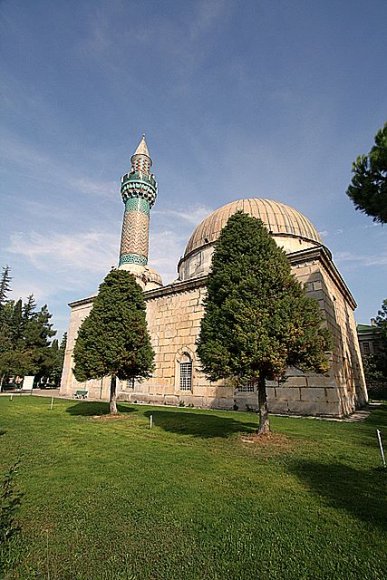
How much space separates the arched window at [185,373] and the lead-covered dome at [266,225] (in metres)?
6.47

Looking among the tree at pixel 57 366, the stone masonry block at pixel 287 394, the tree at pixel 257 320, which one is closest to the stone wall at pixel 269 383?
the stone masonry block at pixel 287 394

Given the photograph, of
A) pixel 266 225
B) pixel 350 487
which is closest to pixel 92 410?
pixel 350 487

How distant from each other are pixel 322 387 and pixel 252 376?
704 cm

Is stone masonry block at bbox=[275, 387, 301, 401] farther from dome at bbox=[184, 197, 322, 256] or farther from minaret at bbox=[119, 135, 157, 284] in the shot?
minaret at bbox=[119, 135, 157, 284]

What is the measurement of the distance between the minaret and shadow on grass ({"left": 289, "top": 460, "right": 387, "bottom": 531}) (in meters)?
24.8

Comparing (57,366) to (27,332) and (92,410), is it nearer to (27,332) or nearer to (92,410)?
(27,332)

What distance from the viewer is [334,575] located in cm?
279

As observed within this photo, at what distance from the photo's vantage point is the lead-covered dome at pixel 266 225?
2109cm

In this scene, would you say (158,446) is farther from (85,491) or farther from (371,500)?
(371,500)

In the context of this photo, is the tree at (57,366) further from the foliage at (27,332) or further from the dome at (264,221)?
the dome at (264,221)

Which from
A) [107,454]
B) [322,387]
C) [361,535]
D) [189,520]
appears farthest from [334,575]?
[322,387]

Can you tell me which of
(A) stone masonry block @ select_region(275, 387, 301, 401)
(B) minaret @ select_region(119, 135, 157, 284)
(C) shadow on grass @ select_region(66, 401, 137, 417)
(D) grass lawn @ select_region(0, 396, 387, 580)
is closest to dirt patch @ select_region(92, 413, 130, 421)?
(C) shadow on grass @ select_region(66, 401, 137, 417)

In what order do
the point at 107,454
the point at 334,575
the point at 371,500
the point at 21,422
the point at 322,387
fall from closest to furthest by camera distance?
the point at 334,575, the point at 371,500, the point at 107,454, the point at 21,422, the point at 322,387

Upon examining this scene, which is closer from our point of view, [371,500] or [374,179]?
[371,500]
